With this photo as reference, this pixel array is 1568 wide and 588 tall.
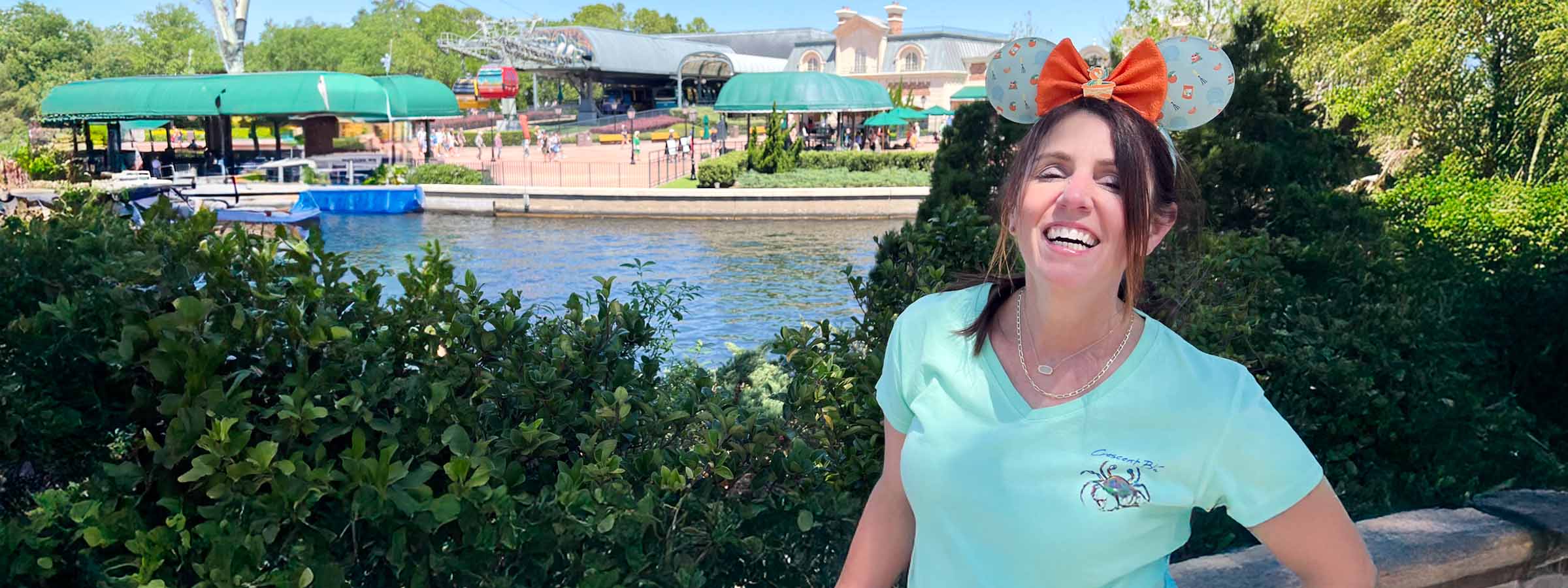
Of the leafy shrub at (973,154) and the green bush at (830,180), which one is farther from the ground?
the leafy shrub at (973,154)

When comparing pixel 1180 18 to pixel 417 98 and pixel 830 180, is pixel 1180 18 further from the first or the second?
pixel 417 98

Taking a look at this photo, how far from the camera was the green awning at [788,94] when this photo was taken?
37812mm

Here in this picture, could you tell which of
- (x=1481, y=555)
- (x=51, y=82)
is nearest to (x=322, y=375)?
(x=1481, y=555)

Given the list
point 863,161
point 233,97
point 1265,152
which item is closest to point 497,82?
point 233,97

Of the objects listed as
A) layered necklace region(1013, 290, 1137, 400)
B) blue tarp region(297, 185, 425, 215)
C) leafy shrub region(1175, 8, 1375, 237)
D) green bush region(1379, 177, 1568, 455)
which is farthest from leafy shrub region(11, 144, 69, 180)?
layered necklace region(1013, 290, 1137, 400)

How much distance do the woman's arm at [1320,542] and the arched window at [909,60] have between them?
3014 inches

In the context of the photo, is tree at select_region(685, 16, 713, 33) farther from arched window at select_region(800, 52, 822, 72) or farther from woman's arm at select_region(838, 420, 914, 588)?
woman's arm at select_region(838, 420, 914, 588)

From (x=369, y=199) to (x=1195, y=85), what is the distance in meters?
28.3

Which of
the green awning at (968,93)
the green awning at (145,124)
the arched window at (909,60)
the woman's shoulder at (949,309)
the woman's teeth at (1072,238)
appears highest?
the arched window at (909,60)

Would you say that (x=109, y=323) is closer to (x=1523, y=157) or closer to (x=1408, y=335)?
(x=1408, y=335)

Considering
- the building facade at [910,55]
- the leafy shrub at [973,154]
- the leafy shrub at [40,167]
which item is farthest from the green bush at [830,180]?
the building facade at [910,55]

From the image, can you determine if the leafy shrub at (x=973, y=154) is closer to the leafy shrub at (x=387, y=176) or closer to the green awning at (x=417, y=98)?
the leafy shrub at (x=387, y=176)

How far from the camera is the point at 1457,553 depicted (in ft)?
11.2

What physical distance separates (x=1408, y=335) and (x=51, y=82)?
78.9 meters
